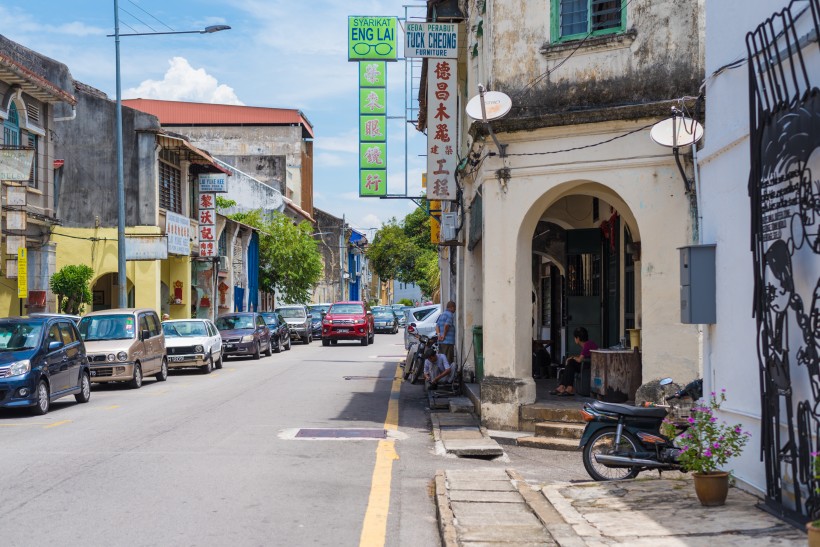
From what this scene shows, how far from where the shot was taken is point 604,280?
18.3 meters

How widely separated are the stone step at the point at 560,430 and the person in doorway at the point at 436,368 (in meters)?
5.54

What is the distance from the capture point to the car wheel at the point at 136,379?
20516 mm

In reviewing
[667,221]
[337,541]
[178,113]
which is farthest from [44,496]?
[178,113]

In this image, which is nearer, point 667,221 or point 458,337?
point 667,221

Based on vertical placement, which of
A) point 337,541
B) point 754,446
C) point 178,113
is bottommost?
point 337,541

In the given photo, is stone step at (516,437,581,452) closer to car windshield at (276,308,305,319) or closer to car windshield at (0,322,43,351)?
car windshield at (0,322,43,351)

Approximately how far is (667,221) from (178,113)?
206ft

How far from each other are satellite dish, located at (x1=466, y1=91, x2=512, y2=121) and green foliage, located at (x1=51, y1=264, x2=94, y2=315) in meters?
18.3

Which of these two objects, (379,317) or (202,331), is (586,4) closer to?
(202,331)

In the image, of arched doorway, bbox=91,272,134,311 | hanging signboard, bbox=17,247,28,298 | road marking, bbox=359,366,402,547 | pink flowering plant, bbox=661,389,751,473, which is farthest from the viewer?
arched doorway, bbox=91,272,134,311

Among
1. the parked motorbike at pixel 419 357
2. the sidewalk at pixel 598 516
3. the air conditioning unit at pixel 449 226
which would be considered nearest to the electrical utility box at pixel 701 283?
the sidewalk at pixel 598 516

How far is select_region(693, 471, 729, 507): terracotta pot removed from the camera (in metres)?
7.64

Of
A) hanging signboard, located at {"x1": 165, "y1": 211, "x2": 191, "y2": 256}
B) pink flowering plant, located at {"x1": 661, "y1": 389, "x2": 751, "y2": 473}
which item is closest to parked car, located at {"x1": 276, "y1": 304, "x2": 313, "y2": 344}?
hanging signboard, located at {"x1": 165, "y1": 211, "x2": 191, "y2": 256}

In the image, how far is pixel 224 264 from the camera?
4569 cm
